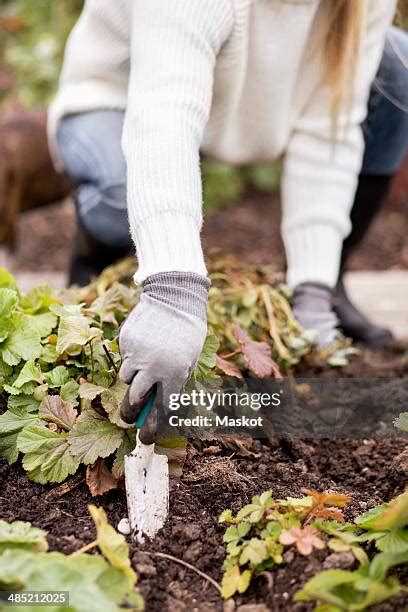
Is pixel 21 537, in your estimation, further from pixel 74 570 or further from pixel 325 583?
pixel 325 583

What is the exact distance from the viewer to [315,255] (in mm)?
2174

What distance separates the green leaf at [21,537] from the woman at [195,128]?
0.74ft

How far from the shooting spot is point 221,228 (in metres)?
3.95

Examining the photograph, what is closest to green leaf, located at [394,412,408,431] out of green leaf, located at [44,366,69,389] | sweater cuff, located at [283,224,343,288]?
green leaf, located at [44,366,69,389]

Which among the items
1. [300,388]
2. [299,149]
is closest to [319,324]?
[300,388]

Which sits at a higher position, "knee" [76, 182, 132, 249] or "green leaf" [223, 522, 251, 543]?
"green leaf" [223, 522, 251, 543]

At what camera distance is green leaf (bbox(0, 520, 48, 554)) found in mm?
1136

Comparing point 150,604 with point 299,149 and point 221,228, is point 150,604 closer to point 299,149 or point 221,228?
point 299,149

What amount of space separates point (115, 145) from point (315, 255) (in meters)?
0.56

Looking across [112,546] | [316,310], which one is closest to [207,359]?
[112,546]

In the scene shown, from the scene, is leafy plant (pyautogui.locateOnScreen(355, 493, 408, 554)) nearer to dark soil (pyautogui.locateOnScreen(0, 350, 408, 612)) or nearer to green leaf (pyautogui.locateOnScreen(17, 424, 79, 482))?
dark soil (pyautogui.locateOnScreen(0, 350, 408, 612))

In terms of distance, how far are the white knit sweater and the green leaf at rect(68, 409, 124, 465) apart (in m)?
0.24

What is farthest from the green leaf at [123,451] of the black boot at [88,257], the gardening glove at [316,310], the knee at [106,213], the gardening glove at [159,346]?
the black boot at [88,257]

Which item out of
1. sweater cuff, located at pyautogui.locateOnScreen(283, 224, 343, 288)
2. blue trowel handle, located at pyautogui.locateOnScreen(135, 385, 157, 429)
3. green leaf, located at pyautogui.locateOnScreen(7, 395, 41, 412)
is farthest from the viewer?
sweater cuff, located at pyautogui.locateOnScreen(283, 224, 343, 288)
